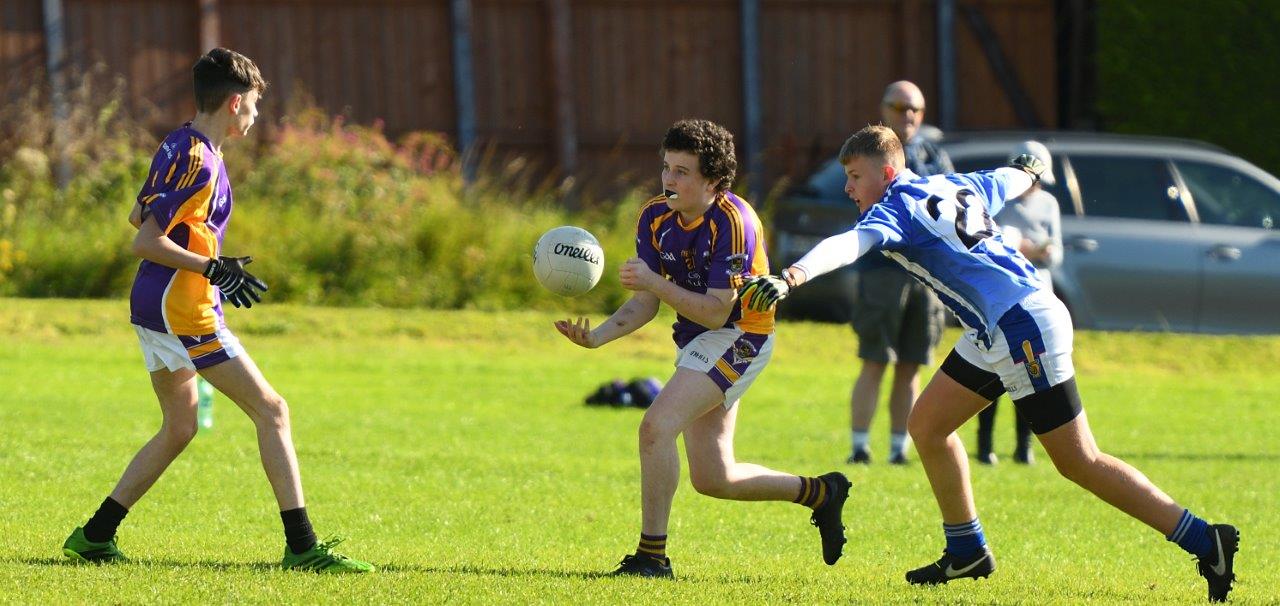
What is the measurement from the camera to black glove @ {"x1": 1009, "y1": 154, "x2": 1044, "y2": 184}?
22.5ft

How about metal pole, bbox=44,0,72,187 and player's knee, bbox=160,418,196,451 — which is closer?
player's knee, bbox=160,418,196,451

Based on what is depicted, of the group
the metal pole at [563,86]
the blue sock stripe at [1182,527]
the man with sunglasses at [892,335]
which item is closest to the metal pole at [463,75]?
the metal pole at [563,86]

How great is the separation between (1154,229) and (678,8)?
811 centimetres

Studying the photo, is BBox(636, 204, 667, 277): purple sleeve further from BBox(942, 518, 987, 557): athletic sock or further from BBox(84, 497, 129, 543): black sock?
BBox(84, 497, 129, 543): black sock

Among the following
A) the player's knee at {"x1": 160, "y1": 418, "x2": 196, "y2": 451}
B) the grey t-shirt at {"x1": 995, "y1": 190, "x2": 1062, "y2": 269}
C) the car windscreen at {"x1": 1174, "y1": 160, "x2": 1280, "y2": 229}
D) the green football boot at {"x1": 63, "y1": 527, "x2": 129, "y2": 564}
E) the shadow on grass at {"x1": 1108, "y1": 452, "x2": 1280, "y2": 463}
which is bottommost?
the shadow on grass at {"x1": 1108, "y1": 452, "x2": 1280, "y2": 463}

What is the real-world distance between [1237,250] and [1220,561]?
9.30 meters

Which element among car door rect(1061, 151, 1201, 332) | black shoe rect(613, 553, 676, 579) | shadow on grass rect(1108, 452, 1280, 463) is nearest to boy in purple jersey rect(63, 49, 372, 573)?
black shoe rect(613, 553, 676, 579)

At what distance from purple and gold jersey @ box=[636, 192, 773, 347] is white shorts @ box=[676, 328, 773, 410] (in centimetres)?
4

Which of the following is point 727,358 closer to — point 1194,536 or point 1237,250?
point 1194,536

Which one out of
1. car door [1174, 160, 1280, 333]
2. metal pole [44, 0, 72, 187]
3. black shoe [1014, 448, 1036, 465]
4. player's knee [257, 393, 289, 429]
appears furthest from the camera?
metal pole [44, 0, 72, 187]

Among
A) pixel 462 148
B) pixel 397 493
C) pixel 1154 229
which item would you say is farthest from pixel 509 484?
pixel 462 148

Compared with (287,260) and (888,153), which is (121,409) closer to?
(287,260)

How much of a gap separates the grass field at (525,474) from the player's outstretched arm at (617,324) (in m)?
0.90

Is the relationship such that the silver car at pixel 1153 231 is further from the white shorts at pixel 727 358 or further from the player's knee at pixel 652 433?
the player's knee at pixel 652 433
